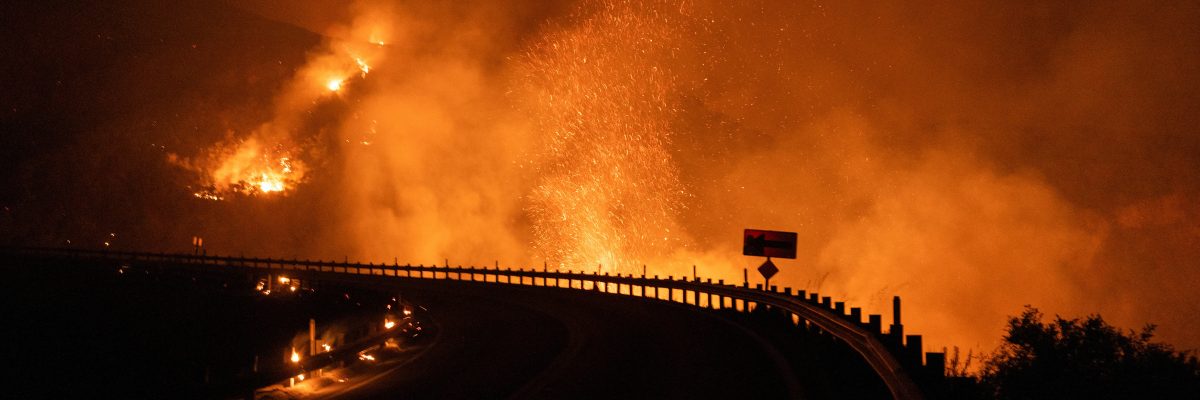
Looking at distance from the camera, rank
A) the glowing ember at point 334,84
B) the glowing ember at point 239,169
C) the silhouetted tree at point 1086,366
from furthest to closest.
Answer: the glowing ember at point 334,84 → the glowing ember at point 239,169 → the silhouetted tree at point 1086,366

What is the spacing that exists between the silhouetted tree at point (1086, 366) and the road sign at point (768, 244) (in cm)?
1268

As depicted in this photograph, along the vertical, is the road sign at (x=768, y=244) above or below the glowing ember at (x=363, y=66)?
below

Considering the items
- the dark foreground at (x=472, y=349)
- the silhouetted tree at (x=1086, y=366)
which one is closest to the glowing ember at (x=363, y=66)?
the dark foreground at (x=472, y=349)

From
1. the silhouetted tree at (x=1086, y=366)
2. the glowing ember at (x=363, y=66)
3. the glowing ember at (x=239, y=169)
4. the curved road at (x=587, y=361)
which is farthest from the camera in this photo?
the glowing ember at (x=363, y=66)

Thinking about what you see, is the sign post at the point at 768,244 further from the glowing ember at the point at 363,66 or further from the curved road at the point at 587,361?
the glowing ember at the point at 363,66

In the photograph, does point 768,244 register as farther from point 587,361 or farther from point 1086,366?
point 587,361

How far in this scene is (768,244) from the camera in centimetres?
3177

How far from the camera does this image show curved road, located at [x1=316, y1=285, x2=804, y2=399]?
11445mm

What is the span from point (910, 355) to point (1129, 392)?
12.8 feet

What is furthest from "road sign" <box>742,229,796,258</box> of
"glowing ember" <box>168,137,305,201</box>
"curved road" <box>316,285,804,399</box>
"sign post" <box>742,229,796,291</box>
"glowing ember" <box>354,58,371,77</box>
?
"glowing ember" <box>354,58,371,77</box>

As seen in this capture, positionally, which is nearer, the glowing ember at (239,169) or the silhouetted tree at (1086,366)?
the silhouetted tree at (1086,366)

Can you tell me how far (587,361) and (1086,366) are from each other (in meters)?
Result: 8.27

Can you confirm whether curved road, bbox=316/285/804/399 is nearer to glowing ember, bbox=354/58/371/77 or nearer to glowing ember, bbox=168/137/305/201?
glowing ember, bbox=168/137/305/201

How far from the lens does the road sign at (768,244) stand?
3169 cm
